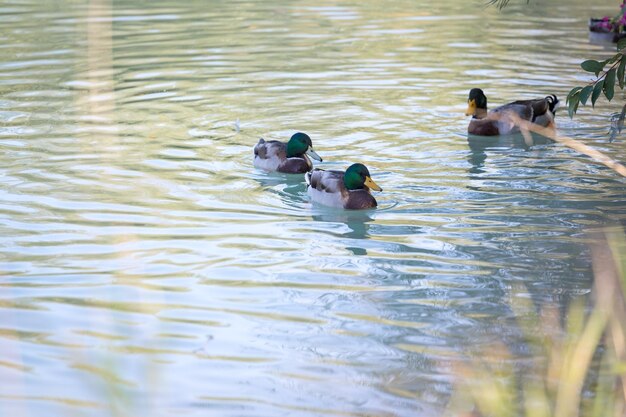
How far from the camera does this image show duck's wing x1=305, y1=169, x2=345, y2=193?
10.6m

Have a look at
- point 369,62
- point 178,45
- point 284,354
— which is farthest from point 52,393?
point 178,45

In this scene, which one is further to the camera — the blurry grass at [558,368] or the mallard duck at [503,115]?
the mallard duck at [503,115]

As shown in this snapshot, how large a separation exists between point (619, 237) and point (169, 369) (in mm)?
4210

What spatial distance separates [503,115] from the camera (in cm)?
1364

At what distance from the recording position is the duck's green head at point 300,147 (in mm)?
11828

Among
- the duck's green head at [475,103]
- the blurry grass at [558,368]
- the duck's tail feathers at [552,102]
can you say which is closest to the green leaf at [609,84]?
the blurry grass at [558,368]

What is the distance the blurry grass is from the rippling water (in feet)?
0.59

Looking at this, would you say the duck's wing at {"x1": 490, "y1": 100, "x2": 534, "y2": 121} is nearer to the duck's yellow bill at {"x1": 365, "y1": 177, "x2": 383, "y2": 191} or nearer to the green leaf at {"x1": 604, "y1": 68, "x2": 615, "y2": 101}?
the duck's yellow bill at {"x1": 365, "y1": 177, "x2": 383, "y2": 191}

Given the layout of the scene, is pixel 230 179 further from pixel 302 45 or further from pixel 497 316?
pixel 302 45

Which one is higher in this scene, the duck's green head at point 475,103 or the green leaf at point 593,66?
the green leaf at point 593,66

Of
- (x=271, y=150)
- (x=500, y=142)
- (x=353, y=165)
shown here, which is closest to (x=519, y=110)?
(x=500, y=142)

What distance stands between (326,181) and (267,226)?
1.10m

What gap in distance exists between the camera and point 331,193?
1066 centimetres

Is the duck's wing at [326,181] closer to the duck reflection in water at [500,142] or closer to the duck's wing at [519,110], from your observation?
the duck reflection in water at [500,142]
